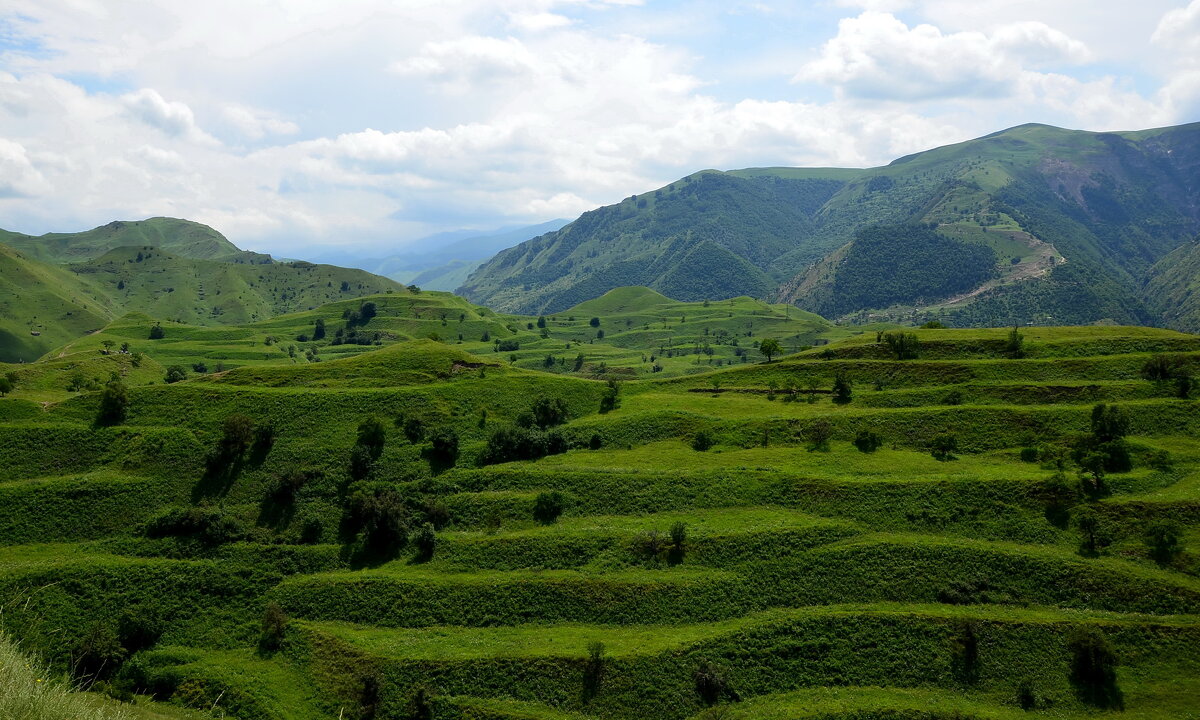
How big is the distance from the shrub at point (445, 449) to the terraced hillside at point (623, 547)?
2.68ft

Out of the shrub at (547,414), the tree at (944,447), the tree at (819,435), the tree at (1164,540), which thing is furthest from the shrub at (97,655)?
the tree at (1164,540)

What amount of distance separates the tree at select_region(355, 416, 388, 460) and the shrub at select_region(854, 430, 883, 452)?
6853cm

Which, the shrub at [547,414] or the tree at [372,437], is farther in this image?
the shrub at [547,414]

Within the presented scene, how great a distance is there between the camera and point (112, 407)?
10031 centimetres

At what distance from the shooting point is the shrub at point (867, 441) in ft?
308

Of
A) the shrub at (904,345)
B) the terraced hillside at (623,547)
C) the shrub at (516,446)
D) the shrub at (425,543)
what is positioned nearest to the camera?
the terraced hillside at (623,547)

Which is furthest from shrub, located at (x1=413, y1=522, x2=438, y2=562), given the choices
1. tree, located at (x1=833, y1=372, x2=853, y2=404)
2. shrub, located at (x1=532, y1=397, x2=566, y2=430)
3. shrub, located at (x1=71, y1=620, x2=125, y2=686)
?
tree, located at (x1=833, y1=372, x2=853, y2=404)

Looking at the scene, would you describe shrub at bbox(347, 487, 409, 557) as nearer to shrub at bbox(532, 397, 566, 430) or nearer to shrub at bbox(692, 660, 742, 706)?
shrub at bbox(532, 397, 566, 430)

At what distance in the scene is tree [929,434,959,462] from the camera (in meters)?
90.8

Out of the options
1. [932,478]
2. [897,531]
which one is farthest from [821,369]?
[897,531]

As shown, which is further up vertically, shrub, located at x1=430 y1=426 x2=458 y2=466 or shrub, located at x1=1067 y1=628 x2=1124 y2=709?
shrub, located at x1=430 y1=426 x2=458 y2=466

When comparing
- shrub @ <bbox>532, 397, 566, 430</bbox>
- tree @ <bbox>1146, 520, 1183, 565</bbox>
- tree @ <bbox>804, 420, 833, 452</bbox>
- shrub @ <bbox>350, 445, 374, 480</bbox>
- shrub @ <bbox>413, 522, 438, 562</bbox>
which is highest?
shrub @ <bbox>532, 397, 566, 430</bbox>

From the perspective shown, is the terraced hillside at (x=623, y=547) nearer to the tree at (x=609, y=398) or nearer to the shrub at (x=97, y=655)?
the shrub at (x=97, y=655)

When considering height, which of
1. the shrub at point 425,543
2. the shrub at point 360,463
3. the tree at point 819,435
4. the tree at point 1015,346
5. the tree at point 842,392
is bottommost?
the shrub at point 425,543
